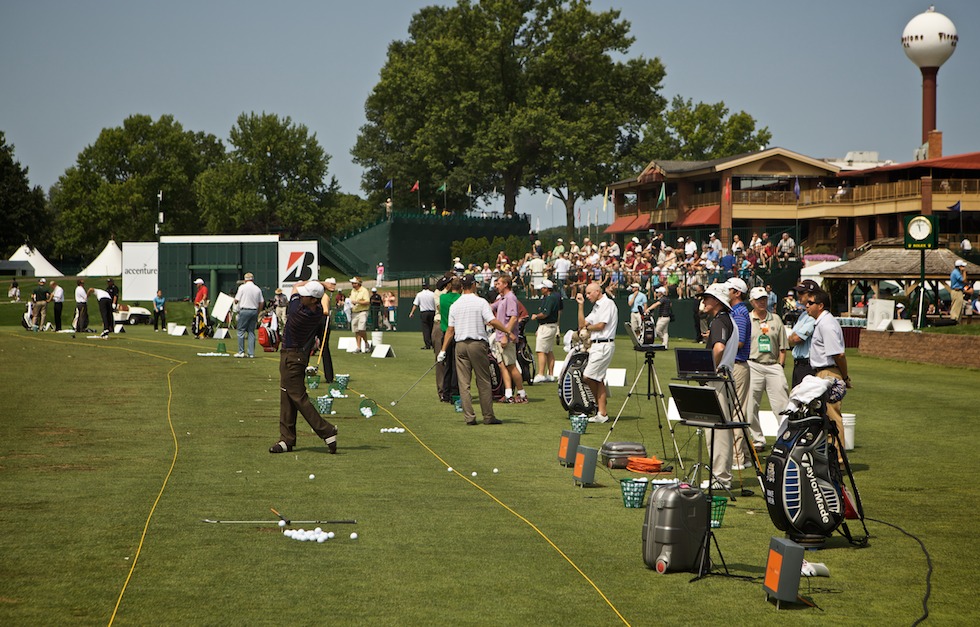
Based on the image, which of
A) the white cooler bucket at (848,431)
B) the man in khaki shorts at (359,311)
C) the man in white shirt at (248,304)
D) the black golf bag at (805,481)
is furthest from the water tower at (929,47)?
the black golf bag at (805,481)

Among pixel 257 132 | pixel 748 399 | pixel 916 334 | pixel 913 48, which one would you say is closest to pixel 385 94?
pixel 257 132

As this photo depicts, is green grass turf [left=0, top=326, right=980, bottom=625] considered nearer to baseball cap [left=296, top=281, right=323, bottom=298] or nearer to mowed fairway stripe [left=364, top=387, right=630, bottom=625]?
mowed fairway stripe [left=364, top=387, right=630, bottom=625]

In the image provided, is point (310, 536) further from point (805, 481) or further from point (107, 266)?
point (107, 266)

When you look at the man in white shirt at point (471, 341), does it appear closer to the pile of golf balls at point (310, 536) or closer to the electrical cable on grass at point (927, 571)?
the electrical cable on grass at point (927, 571)

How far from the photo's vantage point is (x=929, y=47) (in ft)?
252

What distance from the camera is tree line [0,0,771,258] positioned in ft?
261

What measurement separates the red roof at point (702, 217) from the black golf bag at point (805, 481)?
55593mm

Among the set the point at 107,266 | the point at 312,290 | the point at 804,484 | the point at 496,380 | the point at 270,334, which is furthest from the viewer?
the point at 107,266

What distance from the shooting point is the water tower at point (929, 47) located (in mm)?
76000

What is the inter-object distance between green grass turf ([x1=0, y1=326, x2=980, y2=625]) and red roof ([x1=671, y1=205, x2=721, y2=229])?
4603 cm

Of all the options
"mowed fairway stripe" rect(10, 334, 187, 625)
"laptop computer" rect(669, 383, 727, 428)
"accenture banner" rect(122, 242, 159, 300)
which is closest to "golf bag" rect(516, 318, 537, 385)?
"mowed fairway stripe" rect(10, 334, 187, 625)

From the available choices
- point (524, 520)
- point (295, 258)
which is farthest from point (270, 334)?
point (295, 258)

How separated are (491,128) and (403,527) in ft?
233

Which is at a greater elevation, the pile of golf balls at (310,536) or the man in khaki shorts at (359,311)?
the man in khaki shorts at (359,311)
